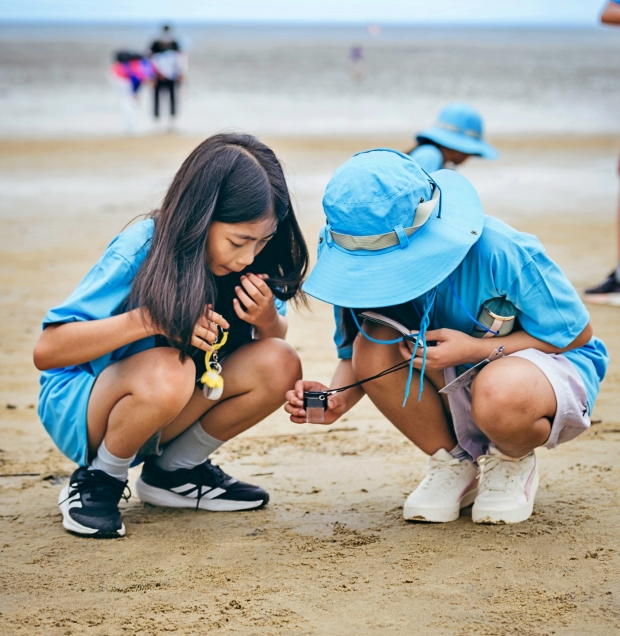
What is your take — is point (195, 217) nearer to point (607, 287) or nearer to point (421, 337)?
point (421, 337)

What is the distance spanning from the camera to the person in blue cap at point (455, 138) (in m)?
4.13

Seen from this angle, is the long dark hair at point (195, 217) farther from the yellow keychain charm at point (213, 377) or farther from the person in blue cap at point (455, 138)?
the person in blue cap at point (455, 138)

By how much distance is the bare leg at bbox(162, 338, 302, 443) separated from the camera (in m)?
2.32

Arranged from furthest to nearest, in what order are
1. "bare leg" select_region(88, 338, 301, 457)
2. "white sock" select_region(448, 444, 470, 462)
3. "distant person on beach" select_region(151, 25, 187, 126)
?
"distant person on beach" select_region(151, 25, 187, 126) < "white sock" select_region(448, 444, 470, 462) < "bare leg" select_region(88, 338, 301, 457)

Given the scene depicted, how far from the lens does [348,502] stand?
2.42 meters

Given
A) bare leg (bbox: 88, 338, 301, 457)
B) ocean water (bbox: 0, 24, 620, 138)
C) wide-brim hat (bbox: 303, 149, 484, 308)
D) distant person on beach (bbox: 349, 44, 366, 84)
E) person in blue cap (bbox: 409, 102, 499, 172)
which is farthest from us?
distant person on beach (bbox: 349, 44, 366, 84)

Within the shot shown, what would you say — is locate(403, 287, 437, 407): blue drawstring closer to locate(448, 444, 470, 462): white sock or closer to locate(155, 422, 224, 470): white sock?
locate(448, 444, 470, 462): white sock

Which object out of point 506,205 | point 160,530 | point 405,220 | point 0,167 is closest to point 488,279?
point 405,220

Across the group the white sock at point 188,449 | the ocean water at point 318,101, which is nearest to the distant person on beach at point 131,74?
the ocean water at point 318,101

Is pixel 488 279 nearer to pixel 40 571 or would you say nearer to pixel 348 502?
pixel 348 502

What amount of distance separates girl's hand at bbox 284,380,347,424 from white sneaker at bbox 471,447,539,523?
43 cm

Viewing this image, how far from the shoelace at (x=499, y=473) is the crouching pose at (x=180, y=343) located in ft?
1.90

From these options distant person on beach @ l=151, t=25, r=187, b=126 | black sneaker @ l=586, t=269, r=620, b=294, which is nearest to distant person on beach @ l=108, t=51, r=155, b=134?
distant person on beach @ l=151, t=25, r=187, b=126

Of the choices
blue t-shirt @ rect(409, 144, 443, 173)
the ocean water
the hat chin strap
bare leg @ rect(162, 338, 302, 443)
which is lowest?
the ocean water
